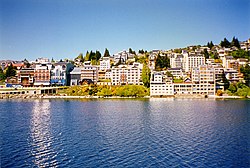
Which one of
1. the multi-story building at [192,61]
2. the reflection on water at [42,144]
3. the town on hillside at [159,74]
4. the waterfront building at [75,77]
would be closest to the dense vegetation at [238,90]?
the town on hillside at [159,74]

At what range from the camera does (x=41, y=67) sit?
149ft

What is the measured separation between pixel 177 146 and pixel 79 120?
7.95m

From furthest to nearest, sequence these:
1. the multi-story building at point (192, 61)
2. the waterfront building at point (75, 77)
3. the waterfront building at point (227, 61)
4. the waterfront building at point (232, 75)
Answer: the multi-story building at point (192, 61) < the waterfront building at point (227, 61) < the waterfront building at point (75, 77) < the waterfront building at point (232, 75)

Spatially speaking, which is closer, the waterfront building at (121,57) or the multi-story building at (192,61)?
the multi-story building at (192,61)

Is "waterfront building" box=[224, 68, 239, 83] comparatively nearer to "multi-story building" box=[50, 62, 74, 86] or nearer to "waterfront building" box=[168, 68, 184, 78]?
"waterfront building" box=[168, 68, 184, 78]

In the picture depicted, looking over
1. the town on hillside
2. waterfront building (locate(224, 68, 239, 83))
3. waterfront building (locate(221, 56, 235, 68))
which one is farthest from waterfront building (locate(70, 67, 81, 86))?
waterfront building (locate(221, 56, 235, 68))

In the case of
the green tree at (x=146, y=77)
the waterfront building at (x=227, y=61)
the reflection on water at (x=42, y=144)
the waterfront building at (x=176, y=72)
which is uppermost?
the waterfront building at (x=227, y=61)

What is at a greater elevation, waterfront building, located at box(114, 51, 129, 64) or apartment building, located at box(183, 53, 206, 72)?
waterfront building, located at box(114, 51, 129, 64)

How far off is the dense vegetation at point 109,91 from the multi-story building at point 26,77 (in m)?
6.76

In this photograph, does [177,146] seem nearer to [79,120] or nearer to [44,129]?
[44,129]

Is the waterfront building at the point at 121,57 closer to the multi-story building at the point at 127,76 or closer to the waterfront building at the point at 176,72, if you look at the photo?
the multi-story building at the point at 127,76

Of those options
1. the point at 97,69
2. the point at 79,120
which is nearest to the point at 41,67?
the point at 97,69

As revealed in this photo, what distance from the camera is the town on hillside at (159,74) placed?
124ft

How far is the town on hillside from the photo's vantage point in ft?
124
